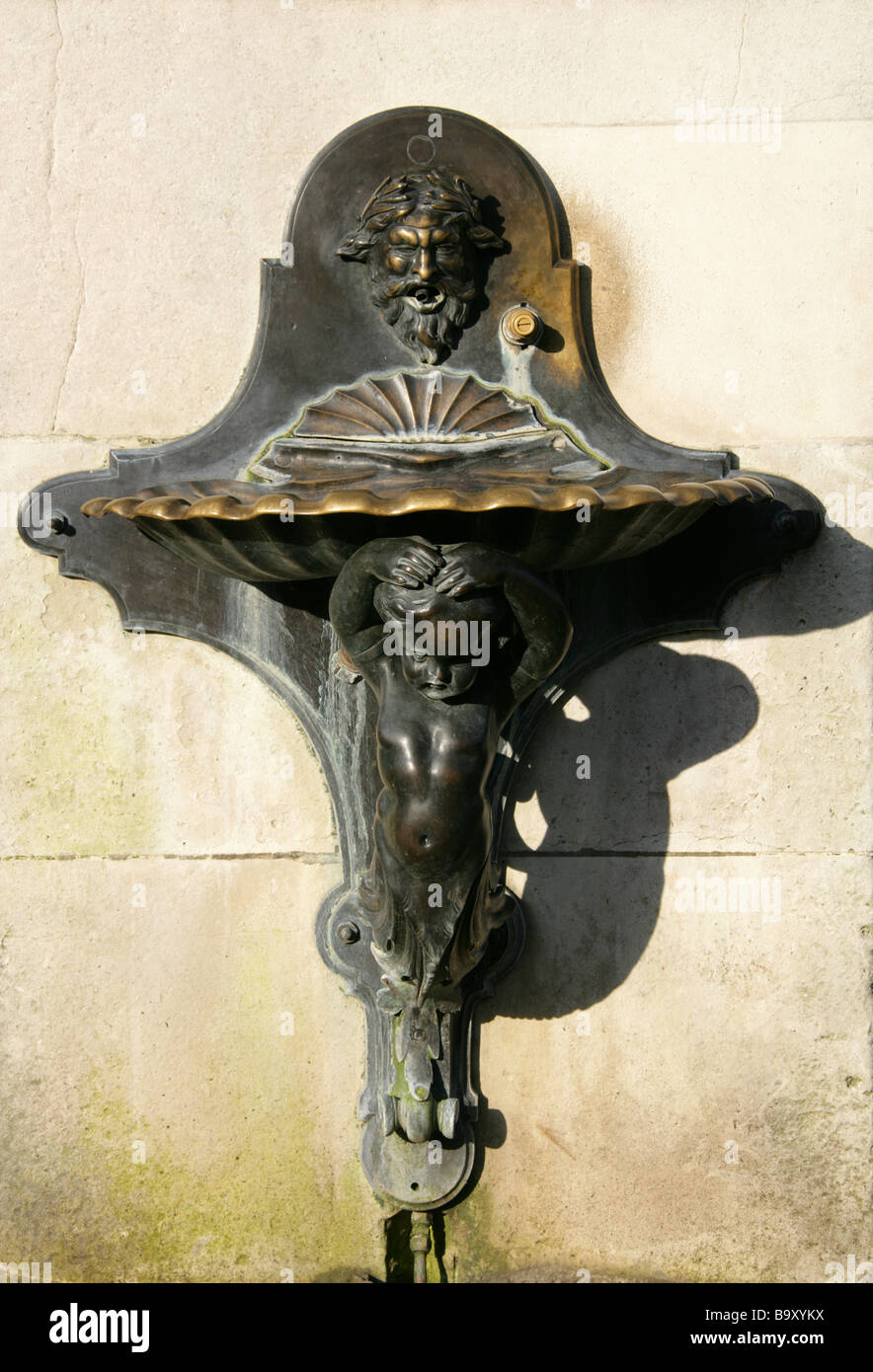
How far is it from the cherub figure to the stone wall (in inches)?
13.6

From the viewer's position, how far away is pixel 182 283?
282cm

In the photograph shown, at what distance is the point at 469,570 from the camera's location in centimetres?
228

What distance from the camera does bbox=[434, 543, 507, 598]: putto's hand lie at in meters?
2.28

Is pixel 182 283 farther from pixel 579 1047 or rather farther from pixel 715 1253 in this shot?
pixel 715 1253

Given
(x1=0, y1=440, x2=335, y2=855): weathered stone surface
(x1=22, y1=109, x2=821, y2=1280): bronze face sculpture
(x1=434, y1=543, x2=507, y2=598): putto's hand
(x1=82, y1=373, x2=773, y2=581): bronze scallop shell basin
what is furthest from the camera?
(x1=0, y1=440, x2=335, y2=855): weathered stone surface

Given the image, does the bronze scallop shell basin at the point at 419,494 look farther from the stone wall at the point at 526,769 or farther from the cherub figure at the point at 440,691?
the stone wall at the point at 526,769

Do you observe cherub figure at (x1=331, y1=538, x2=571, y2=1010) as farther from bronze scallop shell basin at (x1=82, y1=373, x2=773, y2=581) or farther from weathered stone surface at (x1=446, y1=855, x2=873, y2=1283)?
weathered stone surface at (x1=446, y1=855, x2=873, y2=1283)

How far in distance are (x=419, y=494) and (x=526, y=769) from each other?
89 cm

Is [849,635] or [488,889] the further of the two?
[849,635]

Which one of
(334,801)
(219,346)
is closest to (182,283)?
(219,346)

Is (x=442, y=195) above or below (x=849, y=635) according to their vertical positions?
above

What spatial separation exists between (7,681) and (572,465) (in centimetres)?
129

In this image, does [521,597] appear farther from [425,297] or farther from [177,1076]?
[177,1076]

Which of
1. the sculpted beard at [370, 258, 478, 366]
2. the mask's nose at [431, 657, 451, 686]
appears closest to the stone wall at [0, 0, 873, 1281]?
the sculpted beard at [370, 258, 478, 366]
